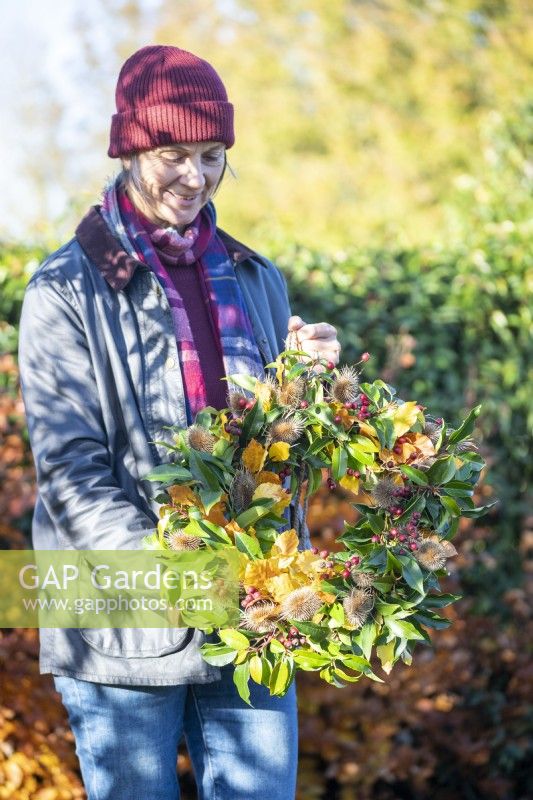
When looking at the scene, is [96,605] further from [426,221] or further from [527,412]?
[426,221]

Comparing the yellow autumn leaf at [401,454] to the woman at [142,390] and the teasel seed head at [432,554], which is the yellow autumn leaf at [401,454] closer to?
the teasel seed head at [432,554]

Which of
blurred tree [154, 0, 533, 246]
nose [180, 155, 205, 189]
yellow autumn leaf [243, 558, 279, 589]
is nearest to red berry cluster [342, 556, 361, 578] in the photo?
yellow autumn leaf [243, 558, 279, 589]

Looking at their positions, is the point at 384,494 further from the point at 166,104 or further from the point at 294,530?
the point at 166,104

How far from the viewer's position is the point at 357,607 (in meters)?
1.66

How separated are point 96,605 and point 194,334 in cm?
55

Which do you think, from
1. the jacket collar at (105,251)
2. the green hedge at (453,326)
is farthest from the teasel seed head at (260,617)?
the green hedge at (453,326)

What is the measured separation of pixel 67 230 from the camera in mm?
3959

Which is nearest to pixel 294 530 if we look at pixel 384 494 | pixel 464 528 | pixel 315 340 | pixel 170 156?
pixel 384 494

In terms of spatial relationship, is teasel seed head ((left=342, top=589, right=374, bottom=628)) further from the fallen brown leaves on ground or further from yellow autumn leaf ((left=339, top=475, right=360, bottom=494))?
the fallen brown leaves on ground

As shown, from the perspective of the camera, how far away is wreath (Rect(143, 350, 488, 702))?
168 centimetres

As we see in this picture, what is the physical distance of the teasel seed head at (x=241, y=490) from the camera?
1.76 meters

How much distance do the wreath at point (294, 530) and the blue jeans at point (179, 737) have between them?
0.25 meters

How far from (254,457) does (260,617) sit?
0.28 meters

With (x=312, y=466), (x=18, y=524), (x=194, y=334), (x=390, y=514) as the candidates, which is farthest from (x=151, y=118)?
(x=18, y=524)
